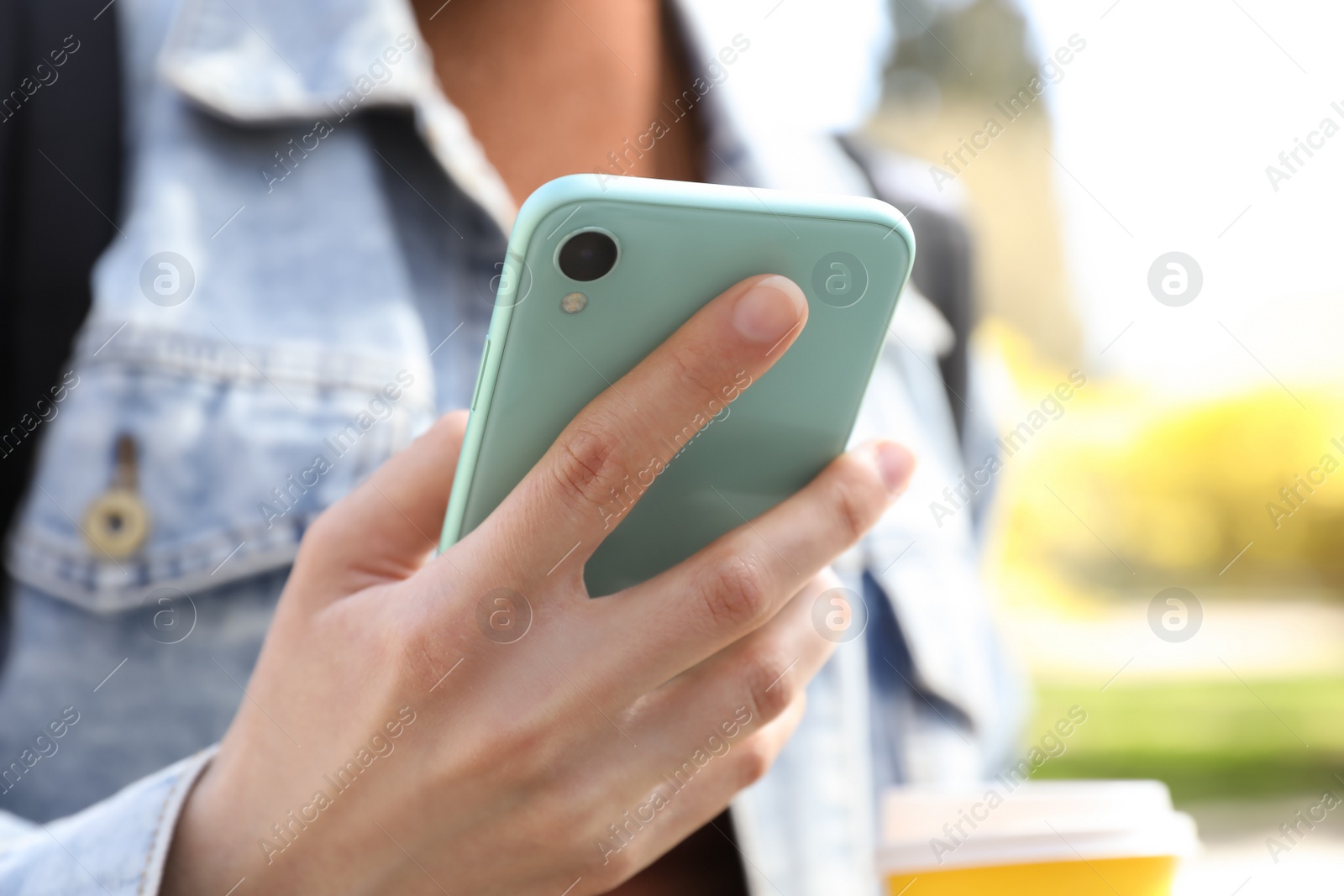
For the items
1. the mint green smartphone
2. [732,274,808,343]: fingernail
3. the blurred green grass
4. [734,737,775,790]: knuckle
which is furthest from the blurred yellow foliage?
[732,274,808,343]: fingernail

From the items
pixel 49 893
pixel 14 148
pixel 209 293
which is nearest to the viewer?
pixel 49 893

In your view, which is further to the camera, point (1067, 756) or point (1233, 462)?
point (1233, 462)

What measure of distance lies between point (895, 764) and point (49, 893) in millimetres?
958

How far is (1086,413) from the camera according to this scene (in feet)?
27.6

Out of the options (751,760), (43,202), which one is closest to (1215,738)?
(751,760)

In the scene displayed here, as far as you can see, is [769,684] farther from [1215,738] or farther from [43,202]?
[1215,738]

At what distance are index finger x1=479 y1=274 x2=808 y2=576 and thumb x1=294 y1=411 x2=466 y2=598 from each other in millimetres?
163

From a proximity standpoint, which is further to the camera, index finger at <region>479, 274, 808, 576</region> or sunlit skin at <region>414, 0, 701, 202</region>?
sunlit skin at <region>414, 0, 701, 202</region>

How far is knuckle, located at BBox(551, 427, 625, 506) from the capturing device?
1.94 ft

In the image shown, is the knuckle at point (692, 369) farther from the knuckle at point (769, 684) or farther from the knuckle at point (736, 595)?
the knuckle at point (769, 684)

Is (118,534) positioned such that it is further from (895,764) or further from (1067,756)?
(1067,756)

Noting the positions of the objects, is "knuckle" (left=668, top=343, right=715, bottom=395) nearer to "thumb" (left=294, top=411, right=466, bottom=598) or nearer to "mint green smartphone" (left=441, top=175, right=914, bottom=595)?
"mint green smartphone" (left=441, top=175, right=914, bottom=595)

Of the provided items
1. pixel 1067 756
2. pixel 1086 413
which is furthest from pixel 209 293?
pixel 1086 413

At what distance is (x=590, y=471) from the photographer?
59 centimetres
